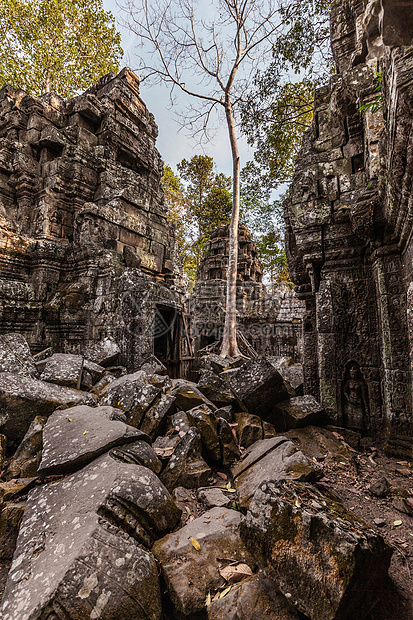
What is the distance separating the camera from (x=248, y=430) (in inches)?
125

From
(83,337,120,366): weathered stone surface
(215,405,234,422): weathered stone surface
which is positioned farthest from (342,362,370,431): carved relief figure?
(83,337,120,366): weathered stone surface

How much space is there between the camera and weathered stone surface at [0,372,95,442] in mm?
2762

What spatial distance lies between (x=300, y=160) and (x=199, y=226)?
19.9 metres

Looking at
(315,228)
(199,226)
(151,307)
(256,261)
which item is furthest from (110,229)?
(199,226)

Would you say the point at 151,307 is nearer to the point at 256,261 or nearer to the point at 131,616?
the point at 131,616

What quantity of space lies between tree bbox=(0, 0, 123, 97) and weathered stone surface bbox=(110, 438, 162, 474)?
1857 centimetres

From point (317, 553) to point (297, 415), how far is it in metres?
2.30

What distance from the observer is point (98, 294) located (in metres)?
6.93

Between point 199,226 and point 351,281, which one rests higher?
point 199,226

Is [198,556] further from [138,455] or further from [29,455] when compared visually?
[29,455]

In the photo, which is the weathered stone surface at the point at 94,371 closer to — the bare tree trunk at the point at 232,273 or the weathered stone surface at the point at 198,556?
the weathered stone surface at the point at 198,556

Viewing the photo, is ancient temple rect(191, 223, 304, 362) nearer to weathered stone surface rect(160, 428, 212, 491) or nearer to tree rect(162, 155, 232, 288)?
tree rect(162, 155, 232, 288)

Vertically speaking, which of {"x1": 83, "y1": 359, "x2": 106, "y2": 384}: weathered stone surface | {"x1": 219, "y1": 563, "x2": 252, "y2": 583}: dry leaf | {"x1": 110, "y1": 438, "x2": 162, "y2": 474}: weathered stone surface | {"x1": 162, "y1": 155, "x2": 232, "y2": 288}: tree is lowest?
{"x1": 219, "y1": 563, "x2": 252, "y2": 583}: dry leaf

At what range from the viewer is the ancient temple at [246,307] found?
14.3 metres
